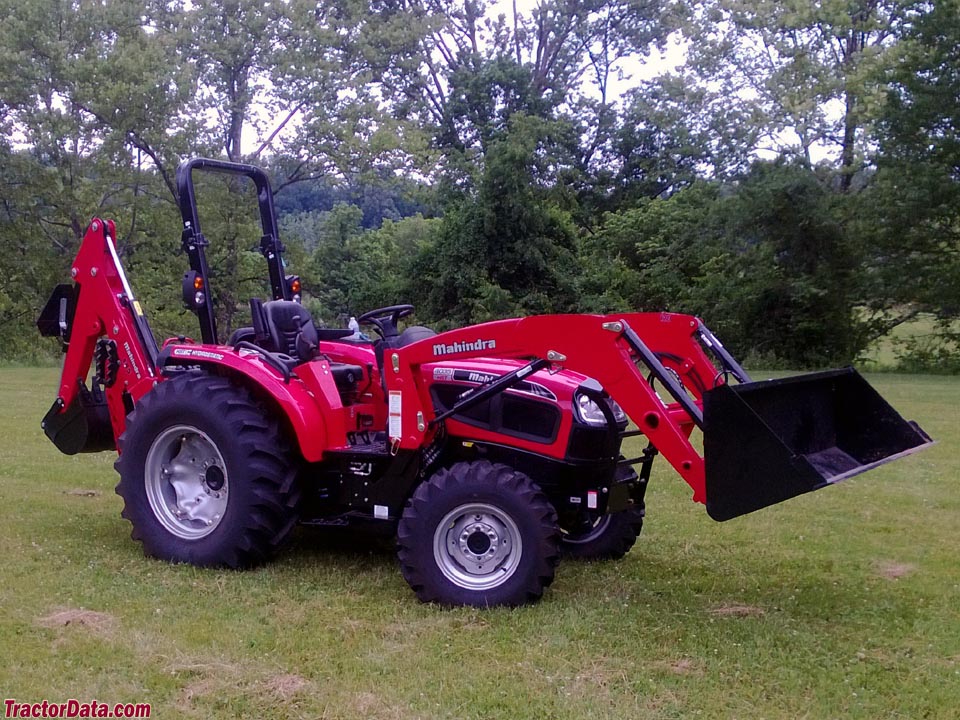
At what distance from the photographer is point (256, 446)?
6.16 meters

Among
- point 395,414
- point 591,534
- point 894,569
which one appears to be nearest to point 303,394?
point 395,414

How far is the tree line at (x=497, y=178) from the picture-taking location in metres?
25.7

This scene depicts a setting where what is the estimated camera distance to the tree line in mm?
25656

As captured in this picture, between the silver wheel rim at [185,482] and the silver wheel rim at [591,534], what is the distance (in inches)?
88.6

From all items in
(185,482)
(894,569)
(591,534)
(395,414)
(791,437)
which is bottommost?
(894,569)

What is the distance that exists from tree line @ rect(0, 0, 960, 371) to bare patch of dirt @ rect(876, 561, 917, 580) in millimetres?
19723

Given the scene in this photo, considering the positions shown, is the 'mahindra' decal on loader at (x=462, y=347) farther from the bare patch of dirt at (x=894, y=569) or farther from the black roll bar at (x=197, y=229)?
the bare patch of dirt at (x=894, y=569)

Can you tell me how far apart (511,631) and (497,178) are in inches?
944

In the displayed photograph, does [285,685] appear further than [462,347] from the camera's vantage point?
No

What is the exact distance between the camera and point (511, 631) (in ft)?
17.1

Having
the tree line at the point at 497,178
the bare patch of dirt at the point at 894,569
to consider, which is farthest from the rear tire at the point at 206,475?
the tree line at the point at 497,178

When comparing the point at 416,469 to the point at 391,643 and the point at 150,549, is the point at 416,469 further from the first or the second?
the point at 150,549

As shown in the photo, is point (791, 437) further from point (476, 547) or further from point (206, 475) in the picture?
point (206, 475)

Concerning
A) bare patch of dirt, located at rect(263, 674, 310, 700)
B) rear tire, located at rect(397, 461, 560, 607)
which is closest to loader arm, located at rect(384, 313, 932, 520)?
rear tire, located at rect(397, 461, 560, 607)
